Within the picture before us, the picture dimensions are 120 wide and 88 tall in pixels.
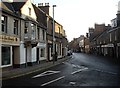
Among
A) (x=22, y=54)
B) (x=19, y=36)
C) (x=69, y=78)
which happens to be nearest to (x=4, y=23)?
(x=19, y=36)

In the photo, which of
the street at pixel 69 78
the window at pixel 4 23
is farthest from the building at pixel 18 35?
the street at pixel 69 78

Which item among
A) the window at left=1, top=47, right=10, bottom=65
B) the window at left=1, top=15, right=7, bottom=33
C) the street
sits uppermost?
the window at left=1, top=15, right=7, bottom=33

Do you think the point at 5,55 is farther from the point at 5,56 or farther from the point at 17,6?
the point at 17,6

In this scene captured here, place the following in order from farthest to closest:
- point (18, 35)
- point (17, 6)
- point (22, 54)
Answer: point (17, 6) → point (22, 54) → point (18, 35)

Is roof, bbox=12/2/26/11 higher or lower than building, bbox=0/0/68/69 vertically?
higher

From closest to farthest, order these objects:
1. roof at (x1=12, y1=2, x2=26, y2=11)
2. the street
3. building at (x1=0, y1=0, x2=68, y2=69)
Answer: the street < building at (x1=0, y1=0, x2=68, y2=69) < roof at (x1=12, y1=2, x2=26, y2=11)

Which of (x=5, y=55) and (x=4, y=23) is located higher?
(x=4, y=23)

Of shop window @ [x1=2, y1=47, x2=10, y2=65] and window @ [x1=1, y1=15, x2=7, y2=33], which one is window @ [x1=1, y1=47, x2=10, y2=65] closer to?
shop window @ [x1=2, y1=47, x2=10, y2=65]

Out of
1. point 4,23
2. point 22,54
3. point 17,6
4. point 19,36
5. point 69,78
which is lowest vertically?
point 69,78

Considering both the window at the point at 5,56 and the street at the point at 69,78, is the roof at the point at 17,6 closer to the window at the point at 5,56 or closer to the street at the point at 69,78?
the window at the point at 5,56

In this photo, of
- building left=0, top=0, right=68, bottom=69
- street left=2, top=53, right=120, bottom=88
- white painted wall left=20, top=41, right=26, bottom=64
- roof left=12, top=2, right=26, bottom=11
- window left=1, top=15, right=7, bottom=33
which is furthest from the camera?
roof left=12, top=2, right=26, bottom=11

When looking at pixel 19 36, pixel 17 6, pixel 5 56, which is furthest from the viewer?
pixel 17 6

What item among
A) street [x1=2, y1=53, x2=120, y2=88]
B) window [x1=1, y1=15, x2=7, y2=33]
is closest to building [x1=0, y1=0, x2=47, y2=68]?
window [x1=1, y1=15, x2=7, y2=33]

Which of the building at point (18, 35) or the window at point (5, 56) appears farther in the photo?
the building at point (18, 35)
